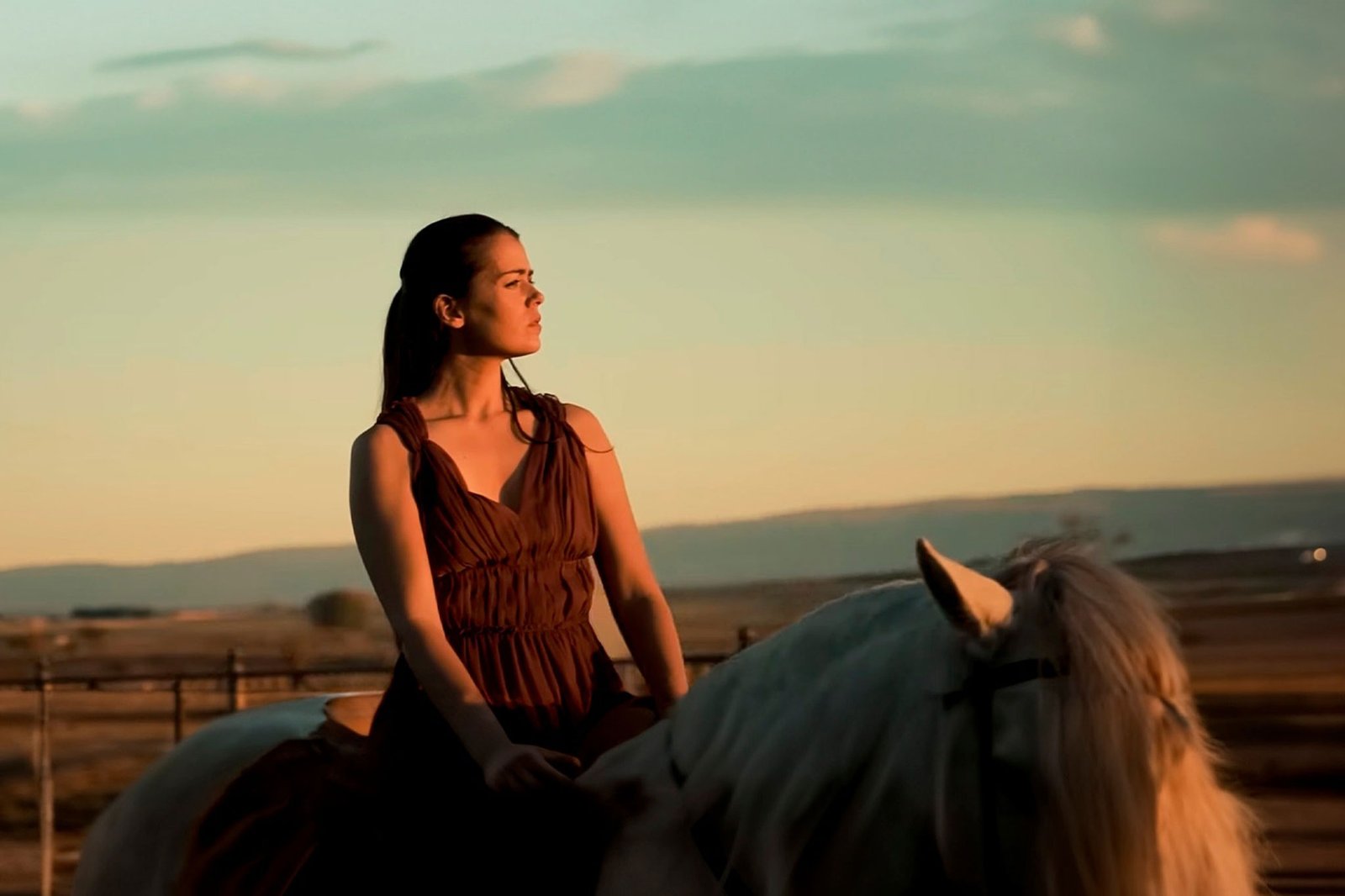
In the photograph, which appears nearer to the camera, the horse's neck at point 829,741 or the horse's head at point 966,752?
the horse's head at point 966,752

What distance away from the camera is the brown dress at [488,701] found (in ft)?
9.30

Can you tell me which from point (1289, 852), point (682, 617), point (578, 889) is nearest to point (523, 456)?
point (578, 889)

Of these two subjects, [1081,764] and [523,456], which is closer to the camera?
[1081,764]

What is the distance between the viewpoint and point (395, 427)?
3051mm

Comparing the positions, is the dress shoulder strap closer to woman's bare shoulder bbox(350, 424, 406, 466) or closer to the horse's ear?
woman's bare shoulder bbox(350, 424, 406, 466)

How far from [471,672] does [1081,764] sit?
3.85 ft

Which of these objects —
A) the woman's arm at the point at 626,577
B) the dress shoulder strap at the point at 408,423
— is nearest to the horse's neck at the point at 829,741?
the woman's arm at the point at 626,577

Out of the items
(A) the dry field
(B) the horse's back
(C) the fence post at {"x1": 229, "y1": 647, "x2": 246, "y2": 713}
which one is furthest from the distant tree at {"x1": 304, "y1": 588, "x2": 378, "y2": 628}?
(B) the horse's back

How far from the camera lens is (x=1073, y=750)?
7.00 feet

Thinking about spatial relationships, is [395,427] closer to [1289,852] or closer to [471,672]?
[471,672]

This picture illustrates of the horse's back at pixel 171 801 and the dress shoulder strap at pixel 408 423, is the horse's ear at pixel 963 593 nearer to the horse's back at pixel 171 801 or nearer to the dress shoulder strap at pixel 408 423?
the dress shoulder strap at pixel 408 423

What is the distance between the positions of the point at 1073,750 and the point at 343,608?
234 feet

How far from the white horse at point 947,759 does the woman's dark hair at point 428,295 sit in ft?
2.40

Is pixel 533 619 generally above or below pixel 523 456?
below
